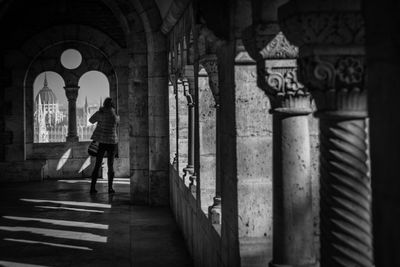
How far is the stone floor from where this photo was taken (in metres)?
4.14

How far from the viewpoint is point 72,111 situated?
1040 cm

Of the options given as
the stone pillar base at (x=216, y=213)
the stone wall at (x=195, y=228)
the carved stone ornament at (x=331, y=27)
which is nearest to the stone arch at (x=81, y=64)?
the stone wall at (x=195, y=228)

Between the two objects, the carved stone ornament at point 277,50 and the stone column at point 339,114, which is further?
the carved stone ornament at point 277,50

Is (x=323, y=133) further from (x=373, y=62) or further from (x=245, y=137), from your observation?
(x=245, y=137)

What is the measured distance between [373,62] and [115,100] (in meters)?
9.35

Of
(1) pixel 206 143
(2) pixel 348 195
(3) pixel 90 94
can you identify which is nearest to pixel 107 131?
(1) pixel 206 143

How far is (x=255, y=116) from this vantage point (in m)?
2.43

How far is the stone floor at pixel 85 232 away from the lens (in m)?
4.14

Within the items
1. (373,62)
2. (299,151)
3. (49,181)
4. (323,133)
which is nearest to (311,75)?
(323,133)

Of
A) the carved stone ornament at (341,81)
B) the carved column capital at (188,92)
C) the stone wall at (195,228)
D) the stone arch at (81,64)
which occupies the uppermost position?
the stone arch at (81,64)

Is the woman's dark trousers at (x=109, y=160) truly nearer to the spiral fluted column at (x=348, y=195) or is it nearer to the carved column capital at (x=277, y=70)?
the carved column capital at (x=277, y=70)

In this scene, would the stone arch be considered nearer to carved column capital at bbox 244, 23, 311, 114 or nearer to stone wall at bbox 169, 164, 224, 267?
stone wall at bbox 169, 164, 224, 267

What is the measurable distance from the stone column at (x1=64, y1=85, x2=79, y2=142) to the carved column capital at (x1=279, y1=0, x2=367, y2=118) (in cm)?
894

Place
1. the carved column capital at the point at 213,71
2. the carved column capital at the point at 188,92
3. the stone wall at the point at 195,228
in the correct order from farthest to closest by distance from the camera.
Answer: the carved column capital at the point at 188,92 → the carved column capital at the point at 213,71 → the stone wall at the point at 195,228
